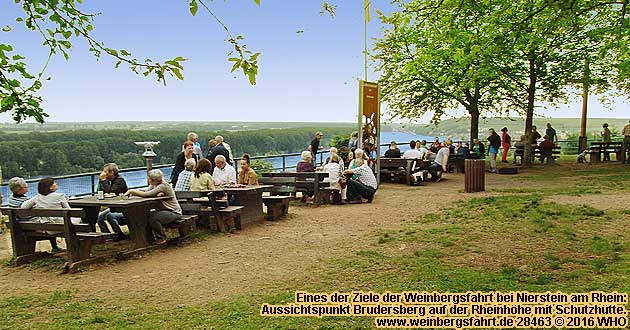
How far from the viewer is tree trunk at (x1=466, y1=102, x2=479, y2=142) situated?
25.3m

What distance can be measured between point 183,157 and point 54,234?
4545 millimetres

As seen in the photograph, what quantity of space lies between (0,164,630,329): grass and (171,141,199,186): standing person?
14.2ft

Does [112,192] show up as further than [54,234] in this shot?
Yes

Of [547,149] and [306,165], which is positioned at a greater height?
[306,165]

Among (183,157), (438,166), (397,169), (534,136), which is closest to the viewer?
(183,157)

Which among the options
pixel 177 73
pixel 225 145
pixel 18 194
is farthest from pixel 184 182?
pixel 177 73

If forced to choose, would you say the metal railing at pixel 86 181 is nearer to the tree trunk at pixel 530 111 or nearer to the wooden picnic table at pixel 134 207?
the wooden picnic table at pixel 134 207

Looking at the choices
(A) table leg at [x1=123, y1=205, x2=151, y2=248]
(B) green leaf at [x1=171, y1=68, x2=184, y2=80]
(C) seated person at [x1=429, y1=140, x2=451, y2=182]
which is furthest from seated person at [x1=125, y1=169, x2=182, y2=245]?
(C) seated person at [x1=429, y1=140, x2=451, y2=182]

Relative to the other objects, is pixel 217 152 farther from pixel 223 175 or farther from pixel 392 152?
pixel 392 152

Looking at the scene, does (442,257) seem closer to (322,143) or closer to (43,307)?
(43,307)

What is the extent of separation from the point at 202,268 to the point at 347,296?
7.24 feet

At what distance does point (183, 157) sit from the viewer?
11.9 m

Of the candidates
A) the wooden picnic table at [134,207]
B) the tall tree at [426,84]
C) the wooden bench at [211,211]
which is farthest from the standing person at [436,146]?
the wooden picnic table at [134,207]


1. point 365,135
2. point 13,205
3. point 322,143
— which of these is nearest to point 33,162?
point 13,205
